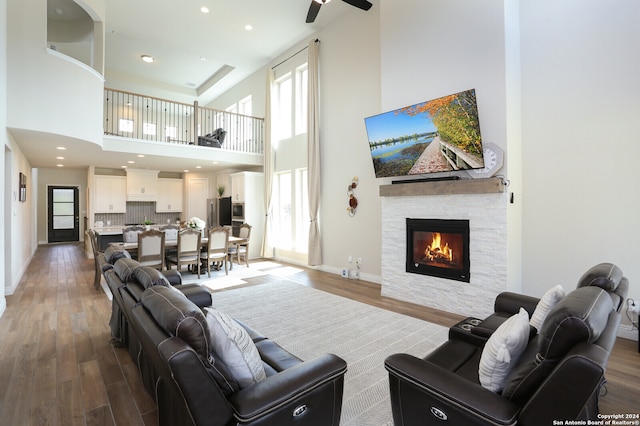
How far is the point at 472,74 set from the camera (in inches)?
151

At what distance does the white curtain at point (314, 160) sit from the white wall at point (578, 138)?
389 cm

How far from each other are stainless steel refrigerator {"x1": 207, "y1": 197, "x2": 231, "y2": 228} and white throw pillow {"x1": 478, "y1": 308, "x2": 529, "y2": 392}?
8.41m

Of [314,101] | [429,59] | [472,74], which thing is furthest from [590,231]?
[314,101]

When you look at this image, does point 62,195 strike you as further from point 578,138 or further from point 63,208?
point 578,138

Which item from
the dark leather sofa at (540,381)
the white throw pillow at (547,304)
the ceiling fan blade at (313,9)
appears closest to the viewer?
the dark leather sofa at (540,381)

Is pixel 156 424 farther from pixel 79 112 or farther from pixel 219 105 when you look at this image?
pixel 219 105

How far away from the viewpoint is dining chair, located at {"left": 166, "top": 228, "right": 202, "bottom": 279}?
5.82 meters

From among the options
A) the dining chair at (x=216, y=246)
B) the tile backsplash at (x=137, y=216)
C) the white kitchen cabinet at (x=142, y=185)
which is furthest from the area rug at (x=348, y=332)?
the tile backsplash at (x=137, y=216)

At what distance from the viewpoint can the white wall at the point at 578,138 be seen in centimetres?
315

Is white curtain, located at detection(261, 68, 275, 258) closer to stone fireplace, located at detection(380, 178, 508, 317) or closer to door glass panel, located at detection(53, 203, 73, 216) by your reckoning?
stone fireplace, located at detection(380, 178, 508, 317)

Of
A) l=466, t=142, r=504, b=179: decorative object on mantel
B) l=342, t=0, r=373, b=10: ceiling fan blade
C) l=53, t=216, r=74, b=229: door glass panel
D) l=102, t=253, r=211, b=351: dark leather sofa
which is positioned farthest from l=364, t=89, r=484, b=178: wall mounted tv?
l=53, t=216, r=74, b=229: door glass panel

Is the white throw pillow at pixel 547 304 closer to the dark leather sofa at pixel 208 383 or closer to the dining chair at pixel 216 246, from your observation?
the dark leather sofa at pixel 208 383

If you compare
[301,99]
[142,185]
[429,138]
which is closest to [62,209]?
[142,185]

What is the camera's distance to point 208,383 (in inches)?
46.4
